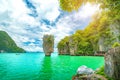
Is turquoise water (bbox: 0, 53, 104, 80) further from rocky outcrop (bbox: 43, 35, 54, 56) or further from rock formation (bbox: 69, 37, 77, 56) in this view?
rock formation (bbox: 69, 37, 77, 56)

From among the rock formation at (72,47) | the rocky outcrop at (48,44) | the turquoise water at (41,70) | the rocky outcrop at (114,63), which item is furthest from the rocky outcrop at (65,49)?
the rocky outcrop at (114,63)

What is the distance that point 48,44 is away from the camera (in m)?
73.6

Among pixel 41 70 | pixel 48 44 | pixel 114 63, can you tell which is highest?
pixel 48 44

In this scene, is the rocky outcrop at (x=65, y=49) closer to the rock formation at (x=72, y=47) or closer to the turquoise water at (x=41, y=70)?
the rock formation at (x=72, y=47)

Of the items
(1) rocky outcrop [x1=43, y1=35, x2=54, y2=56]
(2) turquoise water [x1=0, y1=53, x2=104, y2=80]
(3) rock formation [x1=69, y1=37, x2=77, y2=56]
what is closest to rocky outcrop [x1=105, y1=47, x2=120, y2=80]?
(2) turquoise water [x1=0, y1=53, x2=104, y2=80]

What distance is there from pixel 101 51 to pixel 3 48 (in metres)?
145

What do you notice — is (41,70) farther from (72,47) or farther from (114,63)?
(72,47)

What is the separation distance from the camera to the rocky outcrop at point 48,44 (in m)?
73.3

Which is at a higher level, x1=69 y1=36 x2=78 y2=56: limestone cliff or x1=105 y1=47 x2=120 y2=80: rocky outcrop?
x1=69 y1=36 x2=78 y2=56: limestone cliff

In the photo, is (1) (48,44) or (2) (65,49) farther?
(2) (65,49)

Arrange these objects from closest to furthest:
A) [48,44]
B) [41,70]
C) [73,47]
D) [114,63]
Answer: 1. [114,63]
2. [41,70]
3. [48,44]
4. [73,47]

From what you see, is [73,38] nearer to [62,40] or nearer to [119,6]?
[62,40]

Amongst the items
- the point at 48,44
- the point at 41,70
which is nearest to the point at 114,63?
the point at 41,70

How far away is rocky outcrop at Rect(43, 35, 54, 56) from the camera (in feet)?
241
